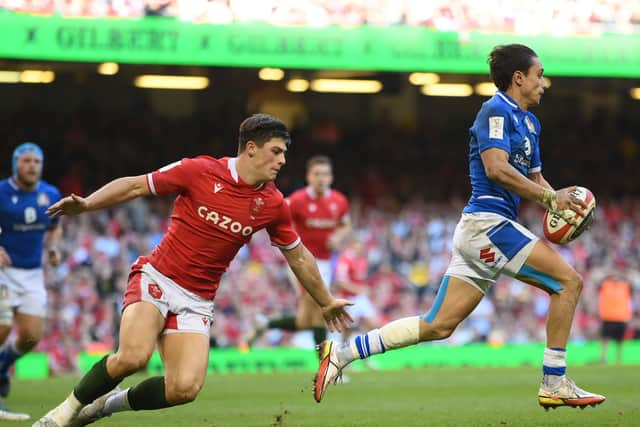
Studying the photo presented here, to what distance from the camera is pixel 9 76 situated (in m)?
20.9

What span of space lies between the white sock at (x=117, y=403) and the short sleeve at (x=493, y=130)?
9.38ft

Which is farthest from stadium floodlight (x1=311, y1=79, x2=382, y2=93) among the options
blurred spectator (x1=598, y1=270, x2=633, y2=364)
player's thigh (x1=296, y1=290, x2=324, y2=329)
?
player's thigh (x1=296, y1=290, x2=324, y2=329)

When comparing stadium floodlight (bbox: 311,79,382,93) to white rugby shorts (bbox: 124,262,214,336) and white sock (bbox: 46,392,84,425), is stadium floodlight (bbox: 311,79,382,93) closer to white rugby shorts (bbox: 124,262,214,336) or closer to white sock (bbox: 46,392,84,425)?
A: white rugby shorts (bbox: 124,262,214,336)

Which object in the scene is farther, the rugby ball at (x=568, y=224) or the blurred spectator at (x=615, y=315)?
the blurred spectator at (x=615, y=315)

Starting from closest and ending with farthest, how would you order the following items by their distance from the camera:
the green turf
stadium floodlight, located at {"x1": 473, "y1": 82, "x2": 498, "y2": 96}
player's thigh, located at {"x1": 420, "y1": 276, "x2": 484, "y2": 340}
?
player's thigh, located at {"x1": 420, "y1": 276, "x2": 484, "y2": 340} → the green turf → stadium floodlight, located at {"x1": 473, "y1": 82, "x2": 498, "y2": 96}

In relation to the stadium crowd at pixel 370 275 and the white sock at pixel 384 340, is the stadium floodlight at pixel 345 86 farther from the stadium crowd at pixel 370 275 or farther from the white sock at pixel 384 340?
the white sock at pixel 384 340

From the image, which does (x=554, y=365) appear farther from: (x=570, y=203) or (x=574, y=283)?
(x=570, y=203)

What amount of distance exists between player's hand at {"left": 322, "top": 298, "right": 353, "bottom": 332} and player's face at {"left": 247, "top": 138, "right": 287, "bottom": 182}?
95 cm

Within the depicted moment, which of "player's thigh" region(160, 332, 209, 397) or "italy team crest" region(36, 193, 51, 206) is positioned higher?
"italy team crest" region(36, 193, 51, 206)

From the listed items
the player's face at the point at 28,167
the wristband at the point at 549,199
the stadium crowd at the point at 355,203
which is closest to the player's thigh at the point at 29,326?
the player's face at the point at 28,167

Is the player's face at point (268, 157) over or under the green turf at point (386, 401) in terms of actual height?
over

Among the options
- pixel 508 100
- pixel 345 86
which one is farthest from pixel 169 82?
pixel 508 100

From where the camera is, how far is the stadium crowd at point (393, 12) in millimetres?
17531

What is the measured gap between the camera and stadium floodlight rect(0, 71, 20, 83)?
67.5ft
